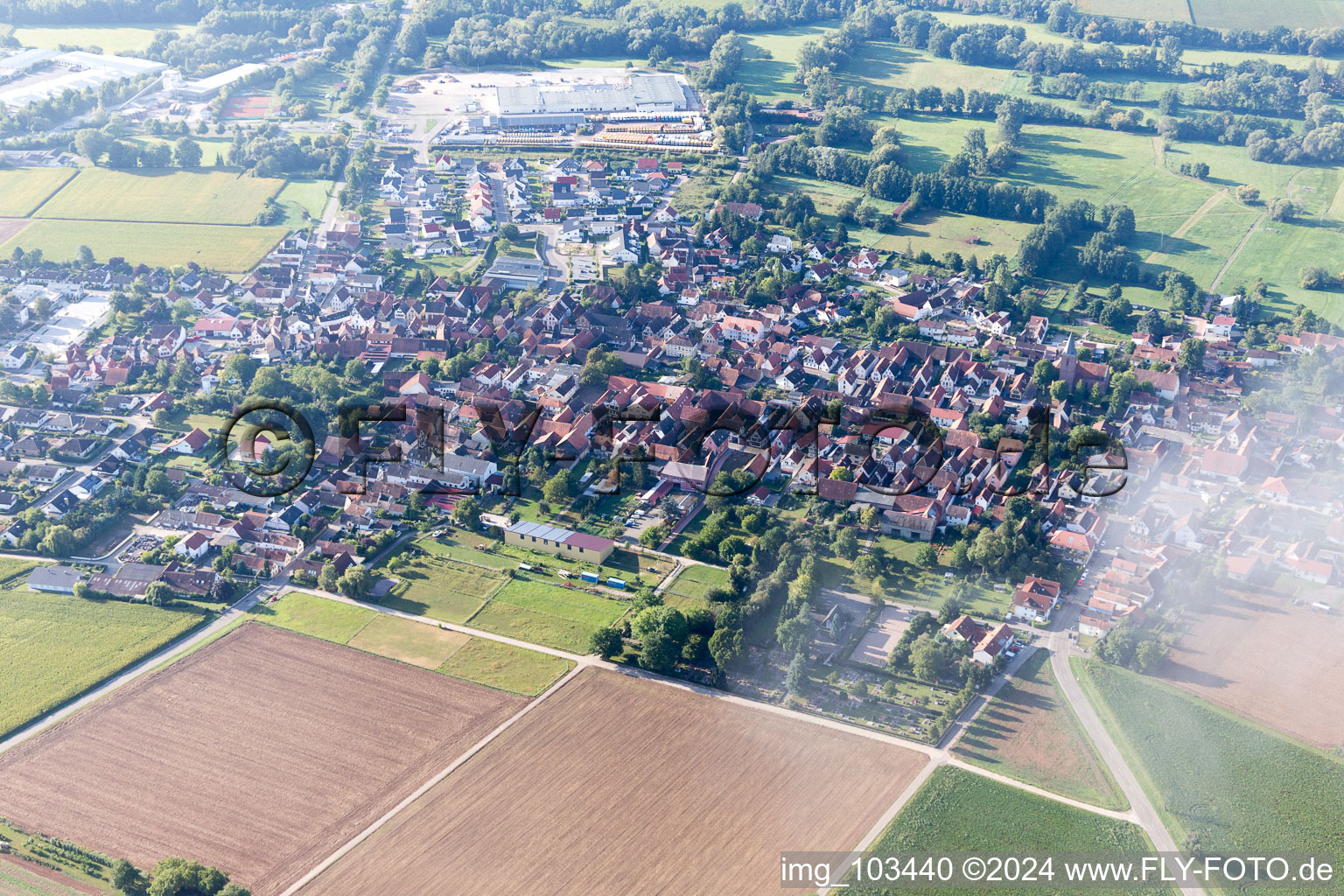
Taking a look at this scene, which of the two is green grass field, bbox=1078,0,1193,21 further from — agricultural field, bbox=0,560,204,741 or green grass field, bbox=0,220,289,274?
agricultural field, bbox=0,560,204,741

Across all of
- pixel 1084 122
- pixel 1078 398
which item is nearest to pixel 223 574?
pixel 1078 398

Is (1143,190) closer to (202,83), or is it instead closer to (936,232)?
(936,232)

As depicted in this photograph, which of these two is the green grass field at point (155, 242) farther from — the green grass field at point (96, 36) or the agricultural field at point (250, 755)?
the green grass field at point (96, 36)

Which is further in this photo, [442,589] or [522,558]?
[522,558]

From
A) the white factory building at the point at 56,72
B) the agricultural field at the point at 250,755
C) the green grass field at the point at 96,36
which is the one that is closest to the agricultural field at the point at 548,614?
the agricultural field at the point at 250,755

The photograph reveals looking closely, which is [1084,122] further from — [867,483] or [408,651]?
[408,651]

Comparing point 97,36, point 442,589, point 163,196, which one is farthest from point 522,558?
point 97,36
